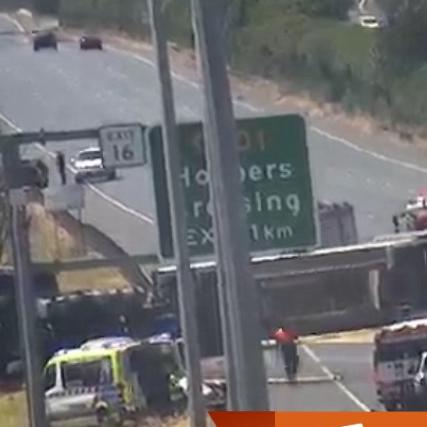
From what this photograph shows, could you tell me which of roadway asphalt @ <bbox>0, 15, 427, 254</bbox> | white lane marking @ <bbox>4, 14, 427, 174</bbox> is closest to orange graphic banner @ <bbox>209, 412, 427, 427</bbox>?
roadway asphalt @ <bbox>0, 15, 427, 254</bbox>

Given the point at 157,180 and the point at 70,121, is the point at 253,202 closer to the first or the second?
the point at 157,180

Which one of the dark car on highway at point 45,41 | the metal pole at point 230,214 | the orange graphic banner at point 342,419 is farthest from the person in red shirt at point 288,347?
the dark car on highway at point 45,41

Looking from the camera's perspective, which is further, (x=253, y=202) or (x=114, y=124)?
(x=114, y=124)

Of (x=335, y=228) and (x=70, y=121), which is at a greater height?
(x=70, y=121)

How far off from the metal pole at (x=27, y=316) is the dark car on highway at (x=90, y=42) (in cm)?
39

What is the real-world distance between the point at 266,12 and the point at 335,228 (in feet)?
1.67

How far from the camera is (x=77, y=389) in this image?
441 centimetres

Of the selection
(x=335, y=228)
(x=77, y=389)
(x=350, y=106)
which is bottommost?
(x=77, y=389)

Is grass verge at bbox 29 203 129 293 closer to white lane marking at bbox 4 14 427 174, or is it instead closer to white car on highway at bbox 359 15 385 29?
white lane marking at bbox 4 14 427 174

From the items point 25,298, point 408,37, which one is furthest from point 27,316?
point 408,37

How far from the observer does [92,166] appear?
442cm

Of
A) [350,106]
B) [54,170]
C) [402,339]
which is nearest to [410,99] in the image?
[350,106]

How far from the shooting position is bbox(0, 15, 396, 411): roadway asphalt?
4371 millimetres

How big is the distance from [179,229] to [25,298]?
49cm
